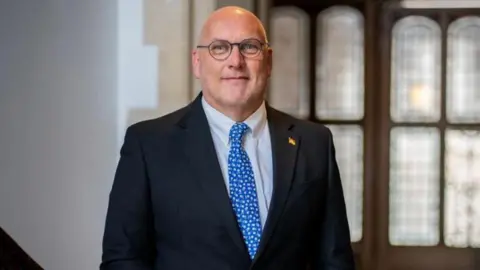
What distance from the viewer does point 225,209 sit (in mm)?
1444

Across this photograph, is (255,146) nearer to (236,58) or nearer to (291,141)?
(291,141)

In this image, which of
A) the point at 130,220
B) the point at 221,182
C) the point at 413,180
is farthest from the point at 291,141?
the point at 413,180

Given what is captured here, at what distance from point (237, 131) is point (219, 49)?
149 millimetres

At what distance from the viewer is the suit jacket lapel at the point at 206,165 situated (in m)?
1.44

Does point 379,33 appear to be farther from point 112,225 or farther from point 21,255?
point 21,255

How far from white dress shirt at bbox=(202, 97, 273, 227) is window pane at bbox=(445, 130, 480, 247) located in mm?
1244

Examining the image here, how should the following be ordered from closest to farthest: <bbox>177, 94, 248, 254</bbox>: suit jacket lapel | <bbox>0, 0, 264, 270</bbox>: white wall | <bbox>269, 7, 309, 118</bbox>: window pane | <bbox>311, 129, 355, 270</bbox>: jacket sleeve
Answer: <bbox>177, 94, 248, 254</bbox>: suit jacket lapel → <bbox>311, 129, 355, 270</bbox>: jacket sleeve → <bbox>0, 0, 264, 270</bbox>: white wall → <bbox>269, 7, 309, 118</bbox>: window pane

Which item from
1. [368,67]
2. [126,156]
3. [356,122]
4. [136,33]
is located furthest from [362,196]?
[126,156]

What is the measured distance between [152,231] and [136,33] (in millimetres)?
798

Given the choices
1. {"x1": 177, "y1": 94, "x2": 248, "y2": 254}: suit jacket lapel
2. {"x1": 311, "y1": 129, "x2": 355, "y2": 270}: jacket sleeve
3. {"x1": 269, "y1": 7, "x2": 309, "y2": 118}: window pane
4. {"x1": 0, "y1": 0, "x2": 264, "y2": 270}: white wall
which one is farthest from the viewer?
{"x1": 269, "y1": 7, "x2": 309, "y2": 118}: window pane

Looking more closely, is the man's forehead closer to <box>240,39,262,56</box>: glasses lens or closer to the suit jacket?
<box>240,39,262,56</box>: glasses lens

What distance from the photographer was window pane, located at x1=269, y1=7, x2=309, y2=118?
259 centimetres

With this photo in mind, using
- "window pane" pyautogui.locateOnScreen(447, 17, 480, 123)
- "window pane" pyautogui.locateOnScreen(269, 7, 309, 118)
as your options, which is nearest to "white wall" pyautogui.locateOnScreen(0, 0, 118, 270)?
"window pane" pyautogui.locateOnScreen(269, 7, 309, 118)

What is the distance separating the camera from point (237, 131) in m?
1.49
